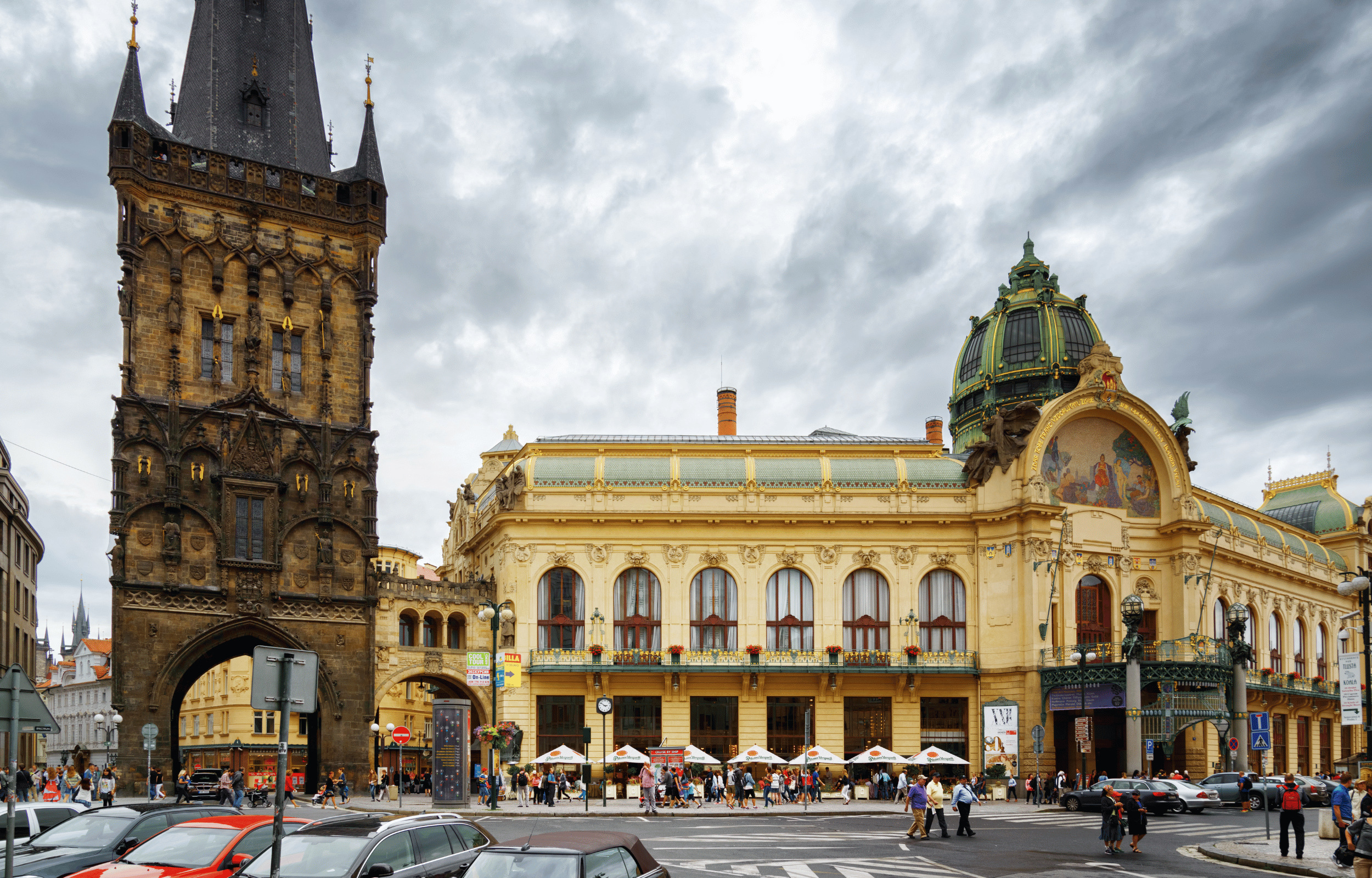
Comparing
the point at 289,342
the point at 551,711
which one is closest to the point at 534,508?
the point at 551,711

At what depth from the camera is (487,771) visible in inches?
2224

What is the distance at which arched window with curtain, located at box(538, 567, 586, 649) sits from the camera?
59.2m

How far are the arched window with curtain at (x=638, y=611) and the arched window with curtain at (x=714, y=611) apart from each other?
1.65 metres

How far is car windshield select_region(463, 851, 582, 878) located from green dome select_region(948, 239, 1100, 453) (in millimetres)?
57487

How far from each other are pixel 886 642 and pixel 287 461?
29218mm

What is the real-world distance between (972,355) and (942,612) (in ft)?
63.7

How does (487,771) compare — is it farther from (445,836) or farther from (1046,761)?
(445,836)

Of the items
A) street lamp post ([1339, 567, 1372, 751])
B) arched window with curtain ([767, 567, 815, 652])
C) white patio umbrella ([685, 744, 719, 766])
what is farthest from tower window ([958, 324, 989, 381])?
street lamp post ([1339, 567, 1372, 751])

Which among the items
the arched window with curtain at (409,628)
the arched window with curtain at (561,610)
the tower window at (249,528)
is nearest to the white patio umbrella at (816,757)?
the arched window with curtain at (561,610)

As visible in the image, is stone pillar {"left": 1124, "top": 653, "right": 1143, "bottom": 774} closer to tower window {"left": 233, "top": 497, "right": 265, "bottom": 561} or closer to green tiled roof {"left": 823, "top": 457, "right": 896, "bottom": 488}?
green tiled roof {"left": 823, "top": 457, "right": 896, "bottom": 488}

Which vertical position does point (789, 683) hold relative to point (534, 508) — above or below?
below

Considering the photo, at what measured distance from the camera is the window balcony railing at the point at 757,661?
57906mm

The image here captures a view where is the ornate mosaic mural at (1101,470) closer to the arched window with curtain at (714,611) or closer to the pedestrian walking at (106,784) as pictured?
the arched window with curtain at (714,611)

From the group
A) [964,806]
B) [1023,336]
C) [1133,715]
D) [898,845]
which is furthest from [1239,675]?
[898,845]
